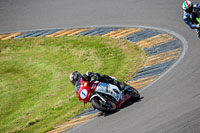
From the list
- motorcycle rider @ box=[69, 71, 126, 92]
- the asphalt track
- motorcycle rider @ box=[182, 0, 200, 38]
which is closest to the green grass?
the asphalt track

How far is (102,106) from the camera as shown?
368 inches

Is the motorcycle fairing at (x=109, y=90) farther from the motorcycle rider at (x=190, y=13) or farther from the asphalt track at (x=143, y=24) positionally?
→ the motorcycle rider at (x=190, y=13)

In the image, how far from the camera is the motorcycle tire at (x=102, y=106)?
9262mm

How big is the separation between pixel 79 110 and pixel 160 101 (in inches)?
124

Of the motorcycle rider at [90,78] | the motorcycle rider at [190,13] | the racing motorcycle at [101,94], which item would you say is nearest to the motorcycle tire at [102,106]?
the racing motorcycle at [101,94]

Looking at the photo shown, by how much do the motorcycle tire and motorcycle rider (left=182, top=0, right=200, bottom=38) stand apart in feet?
15.4

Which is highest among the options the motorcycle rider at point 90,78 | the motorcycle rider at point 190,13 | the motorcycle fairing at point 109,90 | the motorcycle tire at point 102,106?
the motorcycle rider at point 190,13

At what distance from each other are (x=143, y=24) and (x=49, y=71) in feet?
15.7

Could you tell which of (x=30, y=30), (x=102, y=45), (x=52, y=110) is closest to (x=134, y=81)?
(x=52, y=110)

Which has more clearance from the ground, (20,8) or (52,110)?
(20,8)

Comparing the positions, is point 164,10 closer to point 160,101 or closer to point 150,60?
point 150,60

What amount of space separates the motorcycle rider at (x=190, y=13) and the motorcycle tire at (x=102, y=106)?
4680 mm

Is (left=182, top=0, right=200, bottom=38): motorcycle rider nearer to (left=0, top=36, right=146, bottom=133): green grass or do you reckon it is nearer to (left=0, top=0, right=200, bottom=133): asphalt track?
(left=0, top=0, right=200, bottom=133): asphalt track

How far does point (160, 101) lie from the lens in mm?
8961
